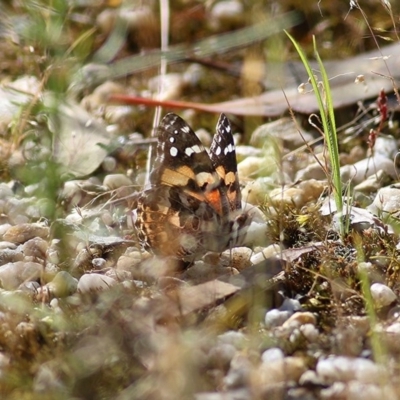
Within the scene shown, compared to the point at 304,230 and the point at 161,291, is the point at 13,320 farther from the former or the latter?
the point at 304,230

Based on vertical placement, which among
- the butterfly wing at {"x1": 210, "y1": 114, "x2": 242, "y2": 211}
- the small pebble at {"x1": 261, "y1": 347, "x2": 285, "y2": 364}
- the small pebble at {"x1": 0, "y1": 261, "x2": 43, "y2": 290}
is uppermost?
the butterfly wing at {"x1": 210, "y1": 114, "x2": 242, "y2": 211}

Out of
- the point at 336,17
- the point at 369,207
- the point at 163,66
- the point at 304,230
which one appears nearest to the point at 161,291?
the point at 304,230

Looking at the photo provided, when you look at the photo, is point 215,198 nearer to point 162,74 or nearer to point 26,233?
point 26,233

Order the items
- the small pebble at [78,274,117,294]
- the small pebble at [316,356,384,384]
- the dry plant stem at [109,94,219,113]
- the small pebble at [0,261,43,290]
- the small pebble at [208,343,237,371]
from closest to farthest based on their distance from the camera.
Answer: the small pebble at [316,356,384,384] < the small pebble at [208,343,237,371] < the small pebble at [78,274,117,294] < the small pebble at [0,261,43,290] < the dry plant stem at [109,94,219,113]

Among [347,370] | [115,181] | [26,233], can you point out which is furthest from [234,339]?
[115,181]

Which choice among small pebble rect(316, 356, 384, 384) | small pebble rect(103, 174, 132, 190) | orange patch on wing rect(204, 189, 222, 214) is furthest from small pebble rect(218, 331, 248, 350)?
small pebble rect(103, 174, 132, 190)

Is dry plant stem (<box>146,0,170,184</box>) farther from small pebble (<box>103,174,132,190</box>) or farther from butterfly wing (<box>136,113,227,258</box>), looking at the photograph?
butterfly wing (<box>136,113,227,258</box>)

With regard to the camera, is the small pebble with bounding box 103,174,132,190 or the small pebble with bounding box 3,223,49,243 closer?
the small pebble with bounding box 3,223,49,243

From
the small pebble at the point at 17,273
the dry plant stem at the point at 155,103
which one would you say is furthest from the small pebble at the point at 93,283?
the dry plant stem at the point at 155,103
